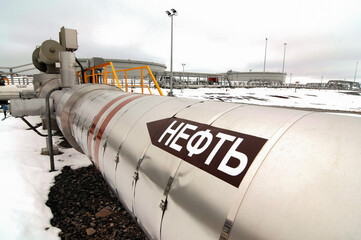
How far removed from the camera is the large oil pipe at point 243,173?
122 cm

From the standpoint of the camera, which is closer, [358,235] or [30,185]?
[358,235]

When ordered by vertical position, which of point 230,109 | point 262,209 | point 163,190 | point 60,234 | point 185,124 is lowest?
point 60,234

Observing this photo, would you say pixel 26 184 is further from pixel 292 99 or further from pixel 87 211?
pixel 292 99

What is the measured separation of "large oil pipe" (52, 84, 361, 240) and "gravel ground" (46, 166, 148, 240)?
5.55 feet

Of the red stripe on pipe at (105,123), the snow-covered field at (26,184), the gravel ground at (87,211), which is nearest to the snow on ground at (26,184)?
the snow-covered field at (26,184)

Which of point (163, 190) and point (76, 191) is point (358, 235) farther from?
point (76, 191)

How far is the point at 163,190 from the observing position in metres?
2.16

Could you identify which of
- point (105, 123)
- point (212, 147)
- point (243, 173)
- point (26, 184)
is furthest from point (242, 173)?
point (26, 184)

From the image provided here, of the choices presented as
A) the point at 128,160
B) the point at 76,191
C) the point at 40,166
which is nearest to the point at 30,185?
the point at 76,191

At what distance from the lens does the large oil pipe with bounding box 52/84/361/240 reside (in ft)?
3.99

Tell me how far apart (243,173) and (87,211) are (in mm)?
4457

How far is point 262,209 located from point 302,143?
1.81 ft

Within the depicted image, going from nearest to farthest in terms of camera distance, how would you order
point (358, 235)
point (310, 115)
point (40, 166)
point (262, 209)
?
1. point (358, 235)
2. point (262, 209)
3. point (310, 115)
4. point (40, 166)

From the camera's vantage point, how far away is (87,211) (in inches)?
189
